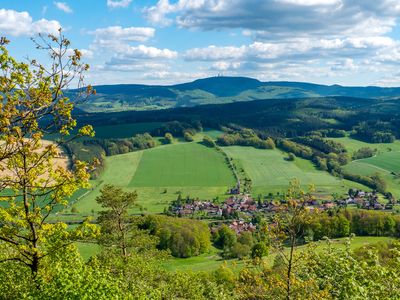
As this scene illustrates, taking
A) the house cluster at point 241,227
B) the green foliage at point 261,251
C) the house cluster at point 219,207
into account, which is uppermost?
the green foliage at point 261,251

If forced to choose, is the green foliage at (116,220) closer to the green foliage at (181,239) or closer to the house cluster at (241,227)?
the green foliage at (181,239)

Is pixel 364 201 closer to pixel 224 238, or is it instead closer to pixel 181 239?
pixel 224 238

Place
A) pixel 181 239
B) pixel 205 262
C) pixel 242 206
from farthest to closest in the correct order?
pixel 242 206 → pixel 181 239 → pixel 205 262

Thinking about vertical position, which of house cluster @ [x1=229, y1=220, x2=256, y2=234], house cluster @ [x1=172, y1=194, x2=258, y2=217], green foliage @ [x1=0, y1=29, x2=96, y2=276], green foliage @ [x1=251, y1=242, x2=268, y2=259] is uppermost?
green foliage @ [x1=0, y1=29, x2=96, y2=276]

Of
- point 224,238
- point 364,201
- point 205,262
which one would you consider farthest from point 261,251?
point 364,201

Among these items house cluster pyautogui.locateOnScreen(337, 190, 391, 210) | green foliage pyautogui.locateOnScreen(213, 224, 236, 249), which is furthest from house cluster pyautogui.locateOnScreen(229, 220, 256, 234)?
house cluster pyautogui.locateOnScreen(337, 190, 391, 210)

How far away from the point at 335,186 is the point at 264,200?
4090cm

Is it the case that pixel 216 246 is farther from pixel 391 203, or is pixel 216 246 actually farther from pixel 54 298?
pixel 54 298

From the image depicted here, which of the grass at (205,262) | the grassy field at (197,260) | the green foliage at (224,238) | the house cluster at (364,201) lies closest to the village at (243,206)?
the house cluster at (364,201)

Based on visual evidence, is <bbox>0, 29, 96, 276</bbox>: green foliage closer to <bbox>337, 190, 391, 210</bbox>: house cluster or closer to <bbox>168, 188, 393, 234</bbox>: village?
<bbox>168, 188, 393, 234</bbox>: village

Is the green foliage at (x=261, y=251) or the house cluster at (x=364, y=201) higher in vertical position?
the green foliage at (x=261, y=251)

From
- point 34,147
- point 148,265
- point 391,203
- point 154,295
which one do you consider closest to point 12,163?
point 34,147

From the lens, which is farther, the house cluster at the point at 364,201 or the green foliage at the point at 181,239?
the house cluster at the point at 364,201

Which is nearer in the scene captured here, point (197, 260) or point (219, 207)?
point (197, 260)
